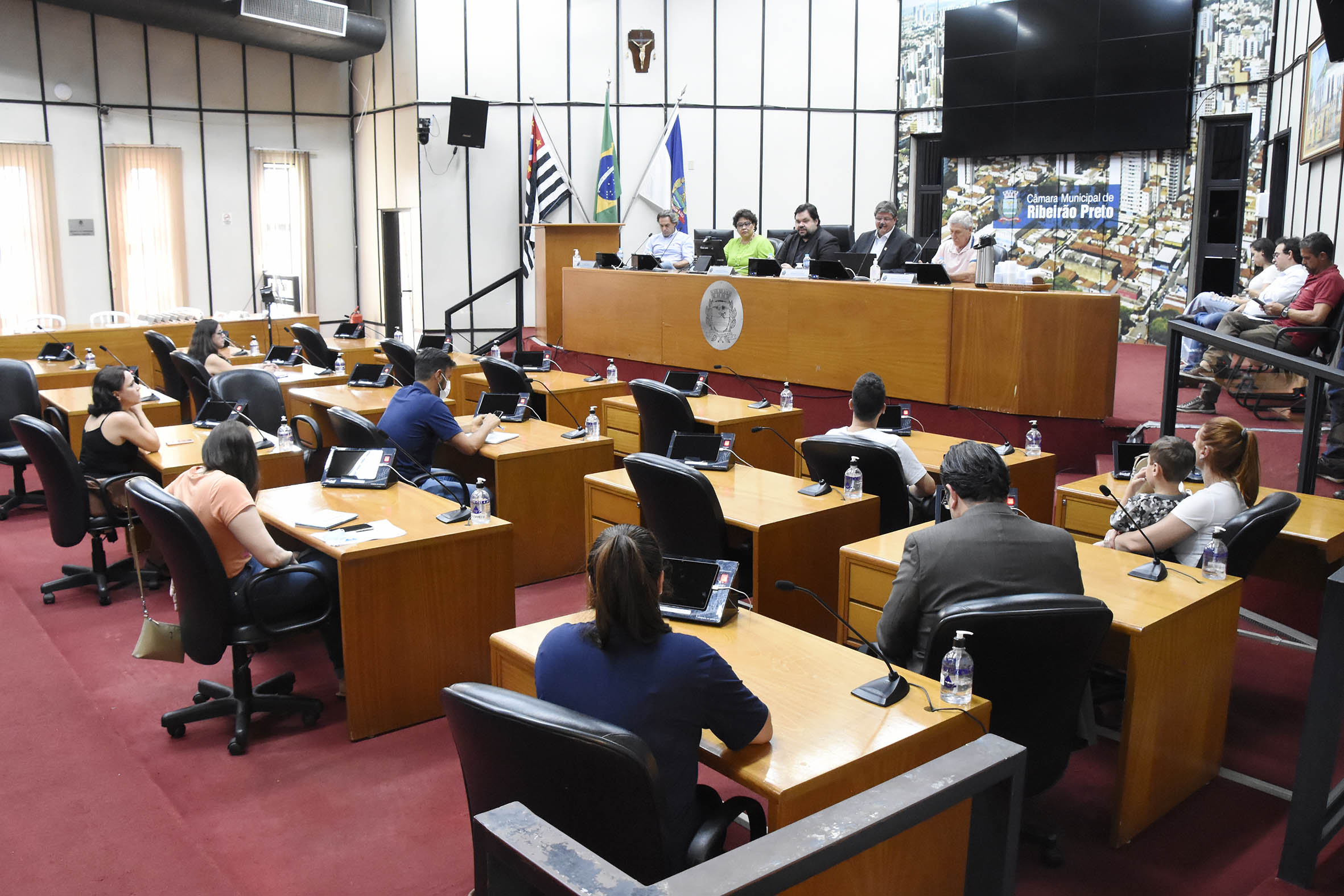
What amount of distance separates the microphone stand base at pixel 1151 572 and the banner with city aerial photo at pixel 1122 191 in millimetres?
8185

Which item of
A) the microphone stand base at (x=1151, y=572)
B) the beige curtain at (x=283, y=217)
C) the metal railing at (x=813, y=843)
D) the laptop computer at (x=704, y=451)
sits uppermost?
the beige curtain at (x=283, y=217)

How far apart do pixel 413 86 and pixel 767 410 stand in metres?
8.10

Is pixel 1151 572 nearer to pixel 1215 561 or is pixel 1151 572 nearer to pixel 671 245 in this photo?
pixel 1215 561

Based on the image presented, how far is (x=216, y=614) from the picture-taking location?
344cm

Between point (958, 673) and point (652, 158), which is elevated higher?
point (652, 158)

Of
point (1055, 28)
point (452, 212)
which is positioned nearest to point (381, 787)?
point (452, 212)

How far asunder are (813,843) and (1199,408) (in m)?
7.18

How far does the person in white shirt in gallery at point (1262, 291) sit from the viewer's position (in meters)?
7.14

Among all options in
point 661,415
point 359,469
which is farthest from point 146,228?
point 359,469

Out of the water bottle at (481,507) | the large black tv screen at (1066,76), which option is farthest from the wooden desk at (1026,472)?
the large black tv screen at (1066,76)

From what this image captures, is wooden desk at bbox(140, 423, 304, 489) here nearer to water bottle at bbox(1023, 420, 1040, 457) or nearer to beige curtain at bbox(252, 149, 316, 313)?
water bottle at bbox(1023, 420, 1040, 457)

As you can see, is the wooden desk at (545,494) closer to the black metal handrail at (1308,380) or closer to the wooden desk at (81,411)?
the wooden desk at (81,411)

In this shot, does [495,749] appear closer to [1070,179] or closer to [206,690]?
[206,690]

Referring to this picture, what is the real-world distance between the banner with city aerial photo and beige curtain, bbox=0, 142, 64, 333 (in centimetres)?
1037
